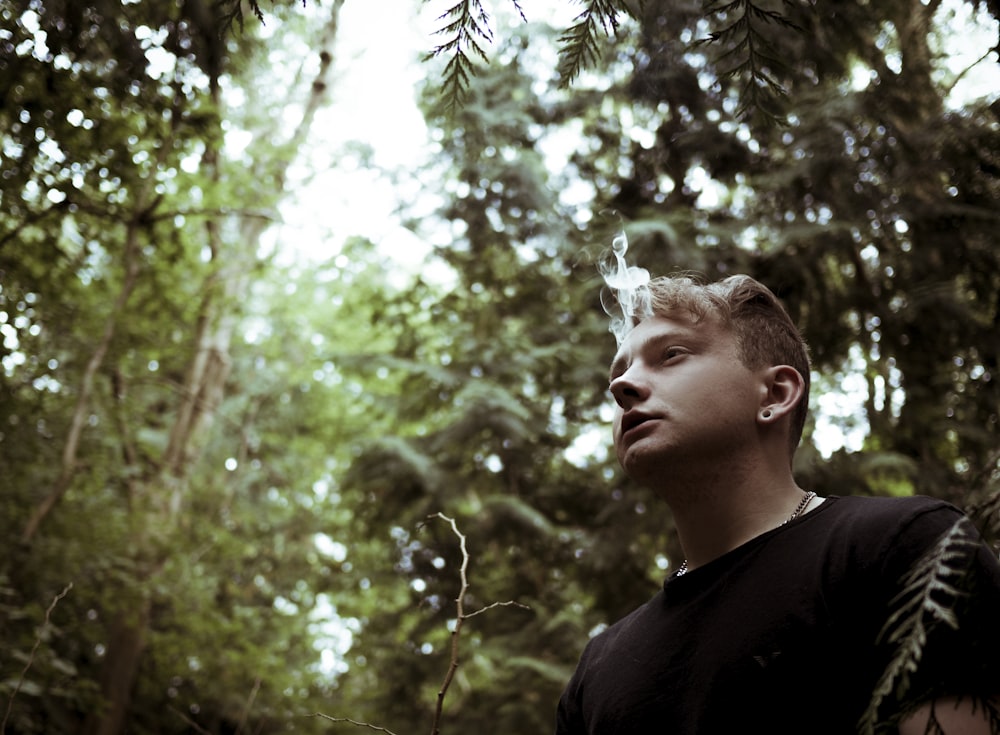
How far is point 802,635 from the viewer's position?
Result: 131cm

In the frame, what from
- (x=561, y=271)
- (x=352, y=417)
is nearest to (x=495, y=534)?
(x=561, y=271)

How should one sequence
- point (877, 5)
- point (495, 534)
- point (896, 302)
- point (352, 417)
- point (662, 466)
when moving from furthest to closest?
point (352, 417)
point (495, 534)
point (896, 302)
point (877, 5)
point (662, 466)

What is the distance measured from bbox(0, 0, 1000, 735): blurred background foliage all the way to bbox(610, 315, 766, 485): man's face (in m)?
2.84

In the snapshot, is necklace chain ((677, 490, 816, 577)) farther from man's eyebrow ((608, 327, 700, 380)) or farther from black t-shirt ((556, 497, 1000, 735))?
man's eyebrow ((608, 327, 700, 380))

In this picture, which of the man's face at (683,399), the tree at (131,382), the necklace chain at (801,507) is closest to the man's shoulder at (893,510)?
the necklace chain at (801,507)

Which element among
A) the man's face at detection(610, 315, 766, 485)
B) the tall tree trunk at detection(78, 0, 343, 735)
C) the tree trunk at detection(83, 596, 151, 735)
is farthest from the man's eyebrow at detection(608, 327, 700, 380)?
the tree trunk at detection(83, 596, 151, 735)

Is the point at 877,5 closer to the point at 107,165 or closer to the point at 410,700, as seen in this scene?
the point at 107,165

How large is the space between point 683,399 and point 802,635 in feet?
1.63

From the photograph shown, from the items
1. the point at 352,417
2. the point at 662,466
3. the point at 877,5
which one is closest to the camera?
the point at 662,466

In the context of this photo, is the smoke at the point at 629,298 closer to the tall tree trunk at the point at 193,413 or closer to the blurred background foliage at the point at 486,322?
the blurred background foliage at the point at 486,322

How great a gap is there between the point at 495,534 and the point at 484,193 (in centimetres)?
316

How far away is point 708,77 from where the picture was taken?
20.8 feet

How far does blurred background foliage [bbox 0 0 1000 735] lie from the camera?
5.07 meters

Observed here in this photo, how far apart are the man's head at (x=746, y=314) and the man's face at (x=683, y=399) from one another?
3cm
